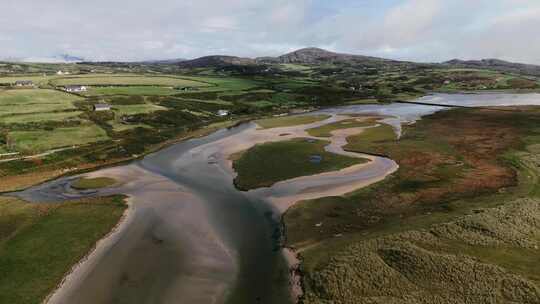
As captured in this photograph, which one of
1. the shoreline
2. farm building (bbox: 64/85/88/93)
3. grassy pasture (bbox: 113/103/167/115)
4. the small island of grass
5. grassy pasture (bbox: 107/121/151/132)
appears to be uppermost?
farm building (bbox: 64/85/88/93)

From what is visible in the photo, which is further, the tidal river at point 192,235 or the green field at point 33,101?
the green field at point 33,101

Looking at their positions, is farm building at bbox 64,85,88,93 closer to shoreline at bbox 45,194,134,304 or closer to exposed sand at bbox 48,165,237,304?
shoreline at bbox 45,194,134,304

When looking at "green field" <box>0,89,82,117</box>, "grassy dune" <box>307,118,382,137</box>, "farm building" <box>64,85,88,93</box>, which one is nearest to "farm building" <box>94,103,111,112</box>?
"green field" <box>0,89,82,117</box>

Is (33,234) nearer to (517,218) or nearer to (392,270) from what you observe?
(392,270)

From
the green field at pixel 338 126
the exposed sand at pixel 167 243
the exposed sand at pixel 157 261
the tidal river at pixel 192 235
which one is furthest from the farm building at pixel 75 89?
the exposed sand at pixel 157 261

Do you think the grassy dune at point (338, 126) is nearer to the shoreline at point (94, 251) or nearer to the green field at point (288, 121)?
the green field at point (288, 121)

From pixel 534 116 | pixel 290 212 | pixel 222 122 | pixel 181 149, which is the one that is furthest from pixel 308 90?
pixel 290 212
